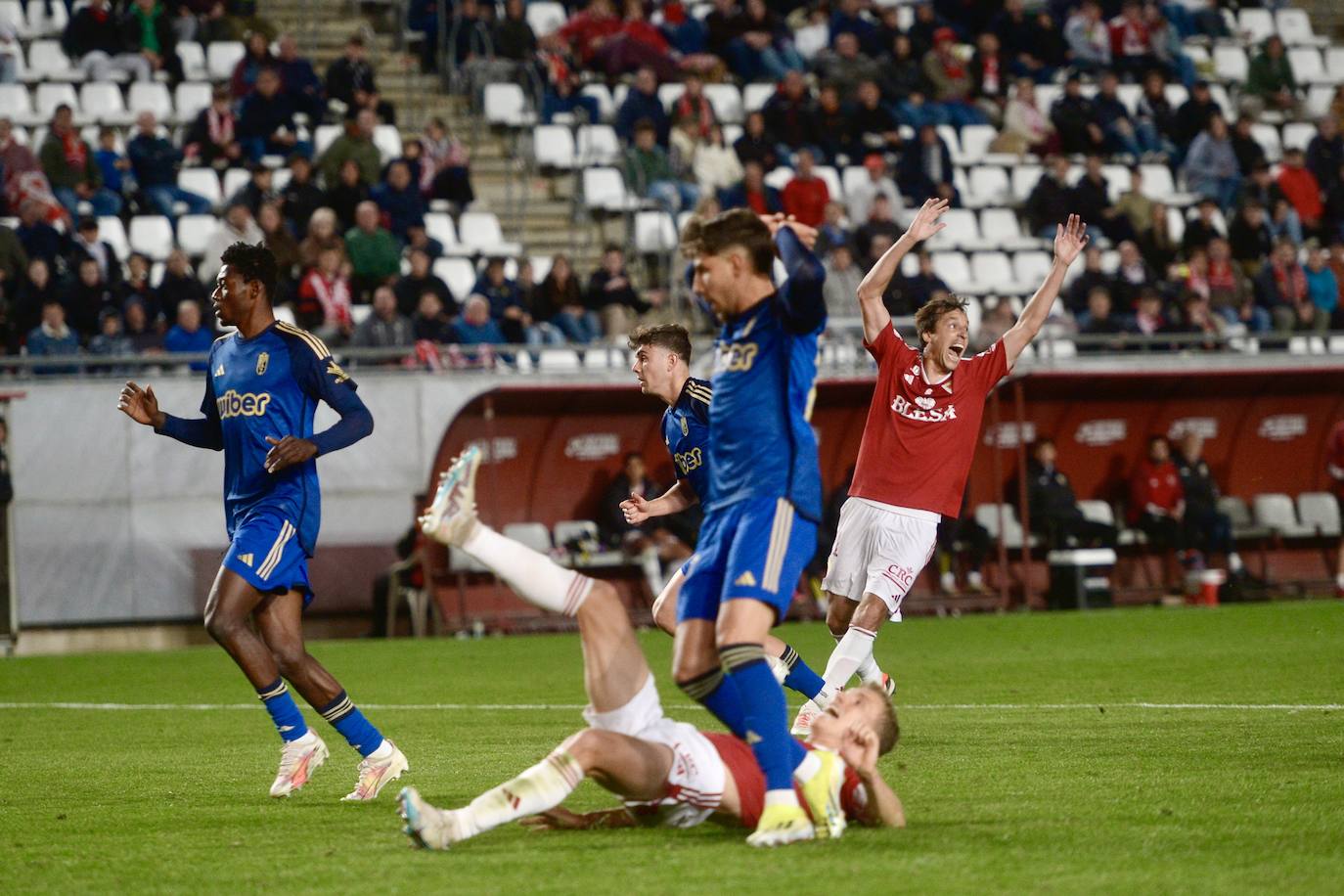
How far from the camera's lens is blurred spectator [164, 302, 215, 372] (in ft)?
65.0

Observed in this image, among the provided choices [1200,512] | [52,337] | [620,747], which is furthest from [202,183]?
[620,747]

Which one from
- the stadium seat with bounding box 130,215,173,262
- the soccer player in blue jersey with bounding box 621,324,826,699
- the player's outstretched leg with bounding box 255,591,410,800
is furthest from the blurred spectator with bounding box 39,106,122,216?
the soccer player in blue jersey with bounding box 621,324,826,699

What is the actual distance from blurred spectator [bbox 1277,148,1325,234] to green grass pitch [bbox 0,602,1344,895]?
43.9ft

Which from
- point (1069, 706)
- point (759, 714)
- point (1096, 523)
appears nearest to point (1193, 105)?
point (1096, 523)

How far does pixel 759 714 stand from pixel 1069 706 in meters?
5.19

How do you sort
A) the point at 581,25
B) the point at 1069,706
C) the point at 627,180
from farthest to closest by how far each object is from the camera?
the point at 581,25 < the point at 627,180 < the point at 1069,706

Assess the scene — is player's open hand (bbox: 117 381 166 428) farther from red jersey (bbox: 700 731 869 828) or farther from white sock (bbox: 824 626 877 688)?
white sock (bbox: 824 626 877 688)

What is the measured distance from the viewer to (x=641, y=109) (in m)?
25.1

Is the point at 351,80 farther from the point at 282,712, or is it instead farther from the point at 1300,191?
the point at 282,712

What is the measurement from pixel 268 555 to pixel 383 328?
12.5 metres

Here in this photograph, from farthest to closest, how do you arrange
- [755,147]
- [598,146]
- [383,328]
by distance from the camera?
[598,146] → [755,147] → [383,328]

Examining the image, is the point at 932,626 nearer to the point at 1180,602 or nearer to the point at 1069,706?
the point at 1180,602

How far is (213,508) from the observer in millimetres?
20438

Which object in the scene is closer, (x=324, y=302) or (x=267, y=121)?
(x=324, y=302)
